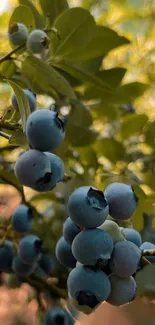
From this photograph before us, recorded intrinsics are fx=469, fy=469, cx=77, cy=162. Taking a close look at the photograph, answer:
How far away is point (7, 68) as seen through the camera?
29.0 inches

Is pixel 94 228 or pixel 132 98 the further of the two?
pixel 132 98

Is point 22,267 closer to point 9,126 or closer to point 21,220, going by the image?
point 21,220

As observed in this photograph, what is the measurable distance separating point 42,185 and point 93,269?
0.11m

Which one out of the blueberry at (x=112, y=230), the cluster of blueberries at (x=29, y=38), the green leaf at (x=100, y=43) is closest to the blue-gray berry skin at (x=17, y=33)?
the cluster of blueberries at (x=29, y=38)

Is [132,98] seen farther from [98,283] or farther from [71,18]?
[98,283]

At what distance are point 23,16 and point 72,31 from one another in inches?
3.3

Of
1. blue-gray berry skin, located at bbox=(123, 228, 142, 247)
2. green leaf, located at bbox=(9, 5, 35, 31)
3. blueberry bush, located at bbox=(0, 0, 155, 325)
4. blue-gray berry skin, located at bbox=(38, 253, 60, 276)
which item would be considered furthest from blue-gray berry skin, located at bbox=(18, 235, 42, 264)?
green leaf, located at bbox=(9, 5, 35, 31)

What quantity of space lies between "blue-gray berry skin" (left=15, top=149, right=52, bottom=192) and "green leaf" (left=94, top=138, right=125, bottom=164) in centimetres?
48

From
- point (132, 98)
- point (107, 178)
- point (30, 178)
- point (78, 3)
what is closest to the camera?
point (30, 178)

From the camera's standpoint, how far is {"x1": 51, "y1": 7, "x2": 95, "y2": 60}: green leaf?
747 mm

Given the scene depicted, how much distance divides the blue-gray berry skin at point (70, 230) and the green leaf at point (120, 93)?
1.32ft

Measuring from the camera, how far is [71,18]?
75 cm

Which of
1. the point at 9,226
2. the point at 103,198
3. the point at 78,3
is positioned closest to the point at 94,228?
the point at 103,198

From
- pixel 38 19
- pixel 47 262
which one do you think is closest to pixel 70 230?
pixel 47 262
